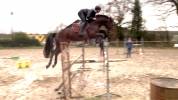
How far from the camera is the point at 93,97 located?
8375 mm

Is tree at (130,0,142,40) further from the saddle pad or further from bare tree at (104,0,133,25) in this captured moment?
the saddle pad

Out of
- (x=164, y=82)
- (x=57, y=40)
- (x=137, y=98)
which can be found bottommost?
(x=137, y=98)

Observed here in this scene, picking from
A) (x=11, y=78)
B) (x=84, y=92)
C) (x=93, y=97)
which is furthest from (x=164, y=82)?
(x=11, y=78)

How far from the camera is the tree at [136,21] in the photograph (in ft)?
118

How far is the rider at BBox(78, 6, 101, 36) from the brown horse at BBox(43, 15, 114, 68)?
0.11 m

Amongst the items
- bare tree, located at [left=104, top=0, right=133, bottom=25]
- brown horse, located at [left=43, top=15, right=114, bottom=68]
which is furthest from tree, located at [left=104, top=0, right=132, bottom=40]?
brown horse, located at [left=43, top=15, right=114, bottom=68]

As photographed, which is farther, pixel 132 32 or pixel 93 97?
pixel 132 32

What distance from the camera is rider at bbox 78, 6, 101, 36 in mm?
9781

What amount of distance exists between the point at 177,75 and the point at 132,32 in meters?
24.8

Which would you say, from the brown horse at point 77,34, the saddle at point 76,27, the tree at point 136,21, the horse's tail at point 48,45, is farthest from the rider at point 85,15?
the tree at point 136,21

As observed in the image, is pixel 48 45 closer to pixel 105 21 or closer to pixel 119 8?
pixel 105 21

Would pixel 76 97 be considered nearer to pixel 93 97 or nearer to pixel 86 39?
pixel 93 97

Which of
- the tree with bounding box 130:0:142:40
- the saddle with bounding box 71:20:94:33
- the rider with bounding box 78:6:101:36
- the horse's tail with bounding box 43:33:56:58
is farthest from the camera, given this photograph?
the tree with bounding box 130:0:142:40

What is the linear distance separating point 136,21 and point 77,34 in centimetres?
2652
